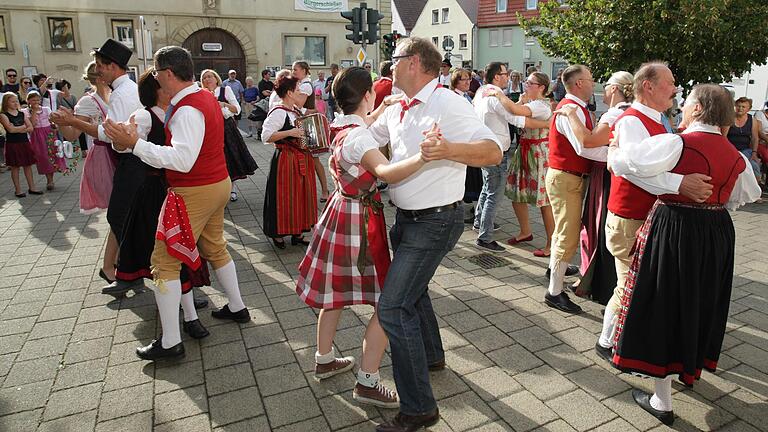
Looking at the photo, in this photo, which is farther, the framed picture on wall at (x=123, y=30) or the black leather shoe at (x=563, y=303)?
the framed picture on wall at (x=123, y=30)

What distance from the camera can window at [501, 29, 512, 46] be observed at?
39.1 metres

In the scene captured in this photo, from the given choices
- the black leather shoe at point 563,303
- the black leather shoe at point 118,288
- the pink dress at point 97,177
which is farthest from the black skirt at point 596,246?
the pink dress at point 97,177

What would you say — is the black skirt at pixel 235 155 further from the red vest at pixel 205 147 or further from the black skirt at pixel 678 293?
the black skirt at pixel 678 293

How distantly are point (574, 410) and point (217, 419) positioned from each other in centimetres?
195

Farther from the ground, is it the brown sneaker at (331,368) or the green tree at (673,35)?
the green tree at (673,35)

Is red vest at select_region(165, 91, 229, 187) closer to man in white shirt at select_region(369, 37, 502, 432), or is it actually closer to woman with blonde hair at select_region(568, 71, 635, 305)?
man in white shirt at select_region(369, 37, 502, 432)

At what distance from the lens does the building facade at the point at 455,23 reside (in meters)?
41.7

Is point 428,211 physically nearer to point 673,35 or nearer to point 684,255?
point 684,255

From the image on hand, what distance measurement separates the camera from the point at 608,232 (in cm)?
343

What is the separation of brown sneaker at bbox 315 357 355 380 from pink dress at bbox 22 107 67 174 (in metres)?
7.88

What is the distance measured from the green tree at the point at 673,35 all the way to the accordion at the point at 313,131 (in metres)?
6.19

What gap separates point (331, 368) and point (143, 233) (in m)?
1.77

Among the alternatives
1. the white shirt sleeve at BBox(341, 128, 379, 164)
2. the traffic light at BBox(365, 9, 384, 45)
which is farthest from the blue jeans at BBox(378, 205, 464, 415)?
the traffic light at BBox(365, 9, 384, 45)

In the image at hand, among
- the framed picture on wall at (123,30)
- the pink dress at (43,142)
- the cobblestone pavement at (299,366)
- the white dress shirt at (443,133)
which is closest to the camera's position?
the white dress shirt at (443,133)
